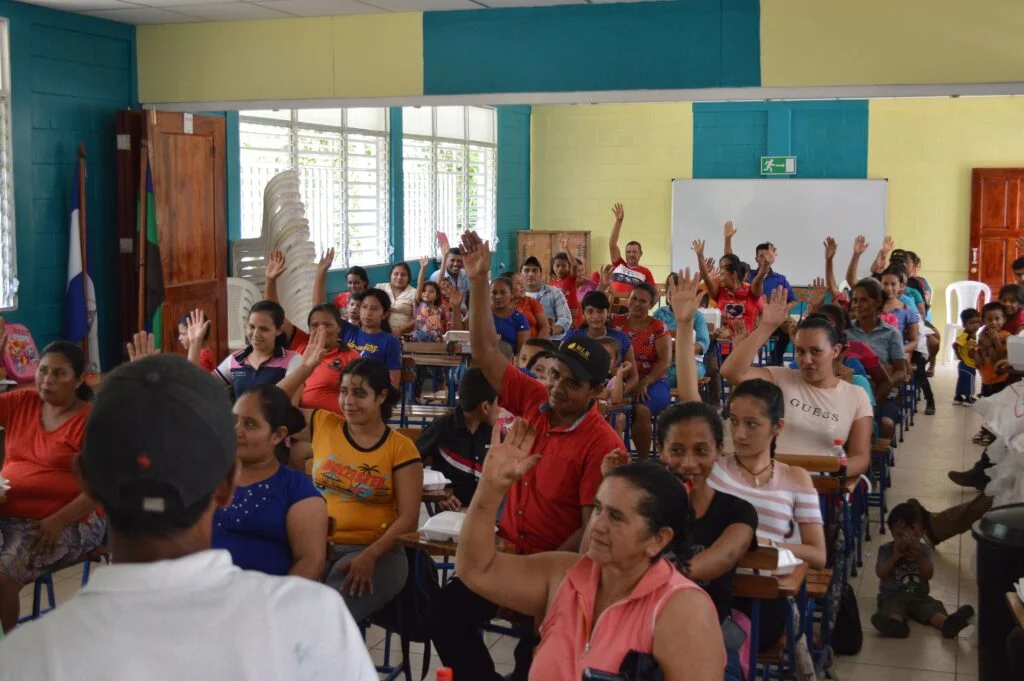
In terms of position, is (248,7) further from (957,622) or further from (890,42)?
(957,622)

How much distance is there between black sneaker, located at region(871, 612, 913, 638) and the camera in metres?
4.62

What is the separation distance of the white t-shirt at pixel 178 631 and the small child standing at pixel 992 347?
7.17m

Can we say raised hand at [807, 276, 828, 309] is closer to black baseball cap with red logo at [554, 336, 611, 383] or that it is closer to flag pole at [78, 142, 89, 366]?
black baseball cap with red logo at [554, 336, 611, 383]

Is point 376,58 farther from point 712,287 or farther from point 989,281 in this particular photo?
point 989,281

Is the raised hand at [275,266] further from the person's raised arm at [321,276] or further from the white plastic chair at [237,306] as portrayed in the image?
the white plastic chair at [237,306]

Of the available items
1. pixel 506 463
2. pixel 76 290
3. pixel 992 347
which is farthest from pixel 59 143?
pixel 992 347

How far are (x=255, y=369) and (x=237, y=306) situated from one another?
4.17 metres

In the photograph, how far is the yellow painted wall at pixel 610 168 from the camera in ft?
49.6

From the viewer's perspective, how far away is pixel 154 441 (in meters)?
1.09

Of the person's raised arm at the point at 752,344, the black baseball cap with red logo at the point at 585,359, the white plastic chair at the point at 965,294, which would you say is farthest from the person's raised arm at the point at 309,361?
the white plastic chair at the point at 965,294

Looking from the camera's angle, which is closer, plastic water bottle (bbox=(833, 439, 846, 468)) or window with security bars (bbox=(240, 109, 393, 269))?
plastic water bottle (bbox=(833, 439, 846, 468))

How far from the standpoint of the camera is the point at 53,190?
7.63 meters

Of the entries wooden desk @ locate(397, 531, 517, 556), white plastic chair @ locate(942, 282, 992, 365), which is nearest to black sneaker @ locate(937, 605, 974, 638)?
wooden desk @ locate(397, 531, 517, 556)

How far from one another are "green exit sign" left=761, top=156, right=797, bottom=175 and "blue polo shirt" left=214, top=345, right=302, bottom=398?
10.2 metres
